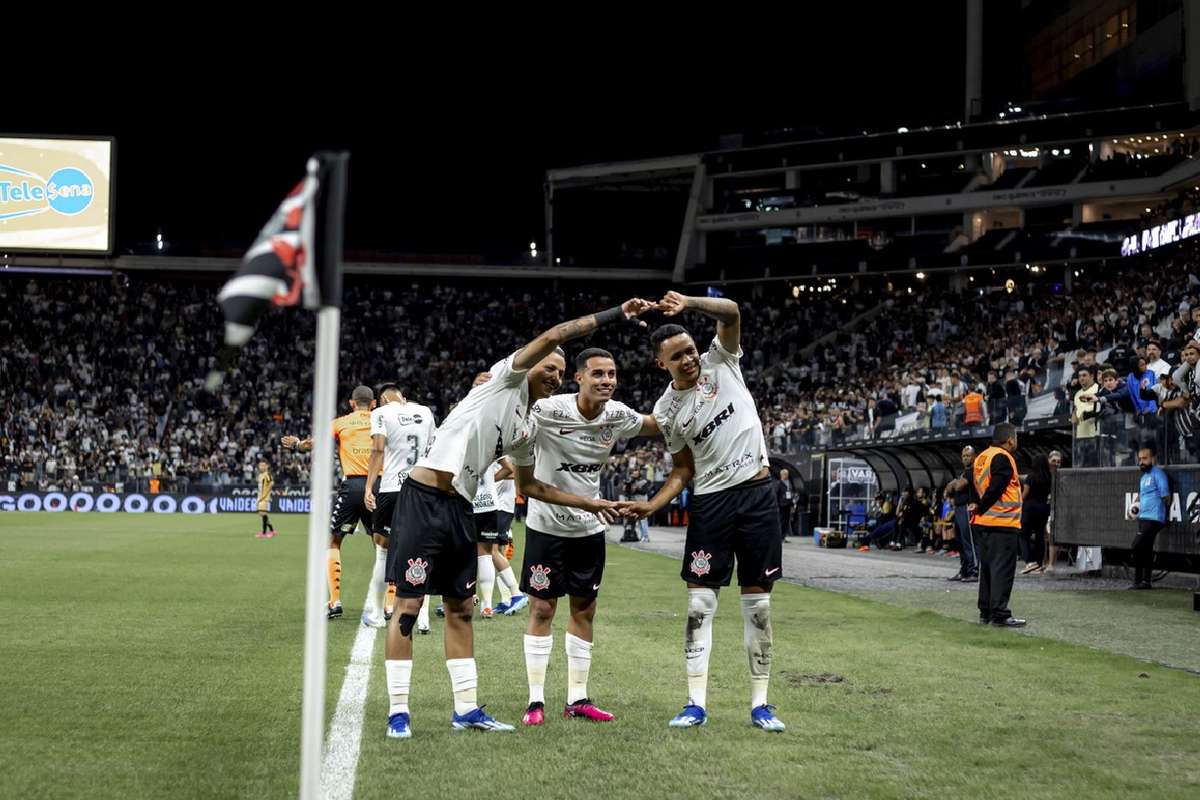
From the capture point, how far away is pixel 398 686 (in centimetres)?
698

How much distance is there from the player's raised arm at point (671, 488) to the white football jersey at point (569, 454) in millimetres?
241

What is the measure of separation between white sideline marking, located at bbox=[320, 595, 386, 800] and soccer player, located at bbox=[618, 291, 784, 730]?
6.60 ft

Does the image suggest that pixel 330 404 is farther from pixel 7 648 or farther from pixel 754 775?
pixel 7 648

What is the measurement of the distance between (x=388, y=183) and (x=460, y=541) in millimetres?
65598

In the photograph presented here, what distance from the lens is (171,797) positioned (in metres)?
5.52

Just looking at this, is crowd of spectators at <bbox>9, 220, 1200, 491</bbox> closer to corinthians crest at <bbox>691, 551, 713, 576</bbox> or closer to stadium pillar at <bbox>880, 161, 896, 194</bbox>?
stadium pillar at <bbox>880, 161, 896, 194</bbox>

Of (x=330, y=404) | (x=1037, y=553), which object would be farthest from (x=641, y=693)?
(x=1037, y=553)

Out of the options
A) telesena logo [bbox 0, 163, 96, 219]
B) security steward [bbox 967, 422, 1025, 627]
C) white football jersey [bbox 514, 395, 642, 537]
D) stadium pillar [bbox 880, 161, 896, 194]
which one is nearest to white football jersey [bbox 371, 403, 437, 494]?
white football jersey [bbox 514, 395, 642, 537]

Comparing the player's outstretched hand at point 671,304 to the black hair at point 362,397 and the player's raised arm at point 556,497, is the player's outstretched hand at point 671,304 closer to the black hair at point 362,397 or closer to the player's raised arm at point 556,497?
the player's raised arm at point 556,497

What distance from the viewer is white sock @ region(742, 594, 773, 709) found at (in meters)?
7.45

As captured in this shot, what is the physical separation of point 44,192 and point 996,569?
41.0m

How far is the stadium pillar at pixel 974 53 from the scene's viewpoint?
2389 inches

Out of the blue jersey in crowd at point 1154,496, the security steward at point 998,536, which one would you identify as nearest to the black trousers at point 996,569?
the security steward at point 998,536

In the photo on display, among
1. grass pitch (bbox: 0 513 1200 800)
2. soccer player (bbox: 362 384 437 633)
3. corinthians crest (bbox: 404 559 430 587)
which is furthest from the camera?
soccer player (bbox: 362 384 437 633)
